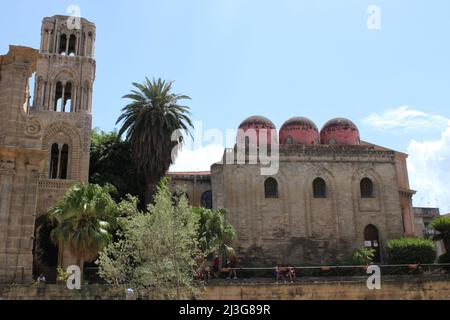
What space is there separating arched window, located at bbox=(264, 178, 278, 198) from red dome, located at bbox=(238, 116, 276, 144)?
111 inches

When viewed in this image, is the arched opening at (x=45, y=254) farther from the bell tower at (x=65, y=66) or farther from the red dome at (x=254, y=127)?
the red dome at (x=254, y=127)

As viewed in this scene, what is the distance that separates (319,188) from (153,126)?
11857 millimetres

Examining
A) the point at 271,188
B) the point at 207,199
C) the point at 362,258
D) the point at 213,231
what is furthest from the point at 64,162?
the point at 362,258

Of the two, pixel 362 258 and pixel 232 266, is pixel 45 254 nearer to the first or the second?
pixel 232 266

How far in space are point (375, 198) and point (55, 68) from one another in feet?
79.5

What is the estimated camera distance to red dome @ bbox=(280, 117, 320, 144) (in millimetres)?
35562

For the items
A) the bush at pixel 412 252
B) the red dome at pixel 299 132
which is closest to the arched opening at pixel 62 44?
the red dome at pixel 299 132

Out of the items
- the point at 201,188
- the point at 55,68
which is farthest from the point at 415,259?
the point at 55,68

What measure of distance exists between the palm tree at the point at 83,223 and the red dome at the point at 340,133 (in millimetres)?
18706

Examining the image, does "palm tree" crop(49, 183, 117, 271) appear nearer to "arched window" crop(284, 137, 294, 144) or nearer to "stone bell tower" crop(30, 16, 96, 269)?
"stone bell tower" crop(30, 16, 96, 269)

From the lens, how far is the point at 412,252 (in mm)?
29531

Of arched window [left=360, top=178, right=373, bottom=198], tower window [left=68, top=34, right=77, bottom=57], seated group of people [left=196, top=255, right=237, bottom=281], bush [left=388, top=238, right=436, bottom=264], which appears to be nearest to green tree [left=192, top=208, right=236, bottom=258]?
seated group of people [left=196, top=255, right=237, bottom=281]

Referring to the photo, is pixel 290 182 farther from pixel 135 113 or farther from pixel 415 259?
pixel 135 113

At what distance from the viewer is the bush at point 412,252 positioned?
29297 mm
